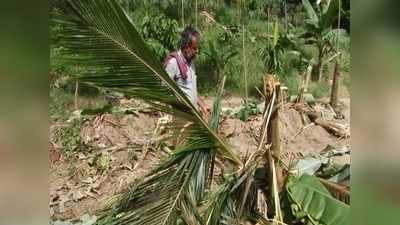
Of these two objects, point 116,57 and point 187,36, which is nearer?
point 116,57

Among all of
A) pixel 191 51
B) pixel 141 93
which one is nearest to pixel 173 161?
pixel 141 93

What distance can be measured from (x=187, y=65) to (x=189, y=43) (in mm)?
148

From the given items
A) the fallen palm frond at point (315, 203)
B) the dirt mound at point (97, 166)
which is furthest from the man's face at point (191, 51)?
the fallen palm frond at point (315, 203)

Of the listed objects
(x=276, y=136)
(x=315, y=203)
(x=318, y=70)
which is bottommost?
(x=315, y=203)

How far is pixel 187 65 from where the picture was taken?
3.90m

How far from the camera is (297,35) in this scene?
12.7 ft

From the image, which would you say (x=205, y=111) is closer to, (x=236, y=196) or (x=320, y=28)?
(x=236, y=196)

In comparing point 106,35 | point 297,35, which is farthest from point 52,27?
point 297,35

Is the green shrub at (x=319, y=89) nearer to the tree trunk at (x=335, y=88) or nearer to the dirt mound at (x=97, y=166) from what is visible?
the tree trunk at (x=335, y=88)

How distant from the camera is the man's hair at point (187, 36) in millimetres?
3896

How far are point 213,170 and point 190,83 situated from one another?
0.60 meters
